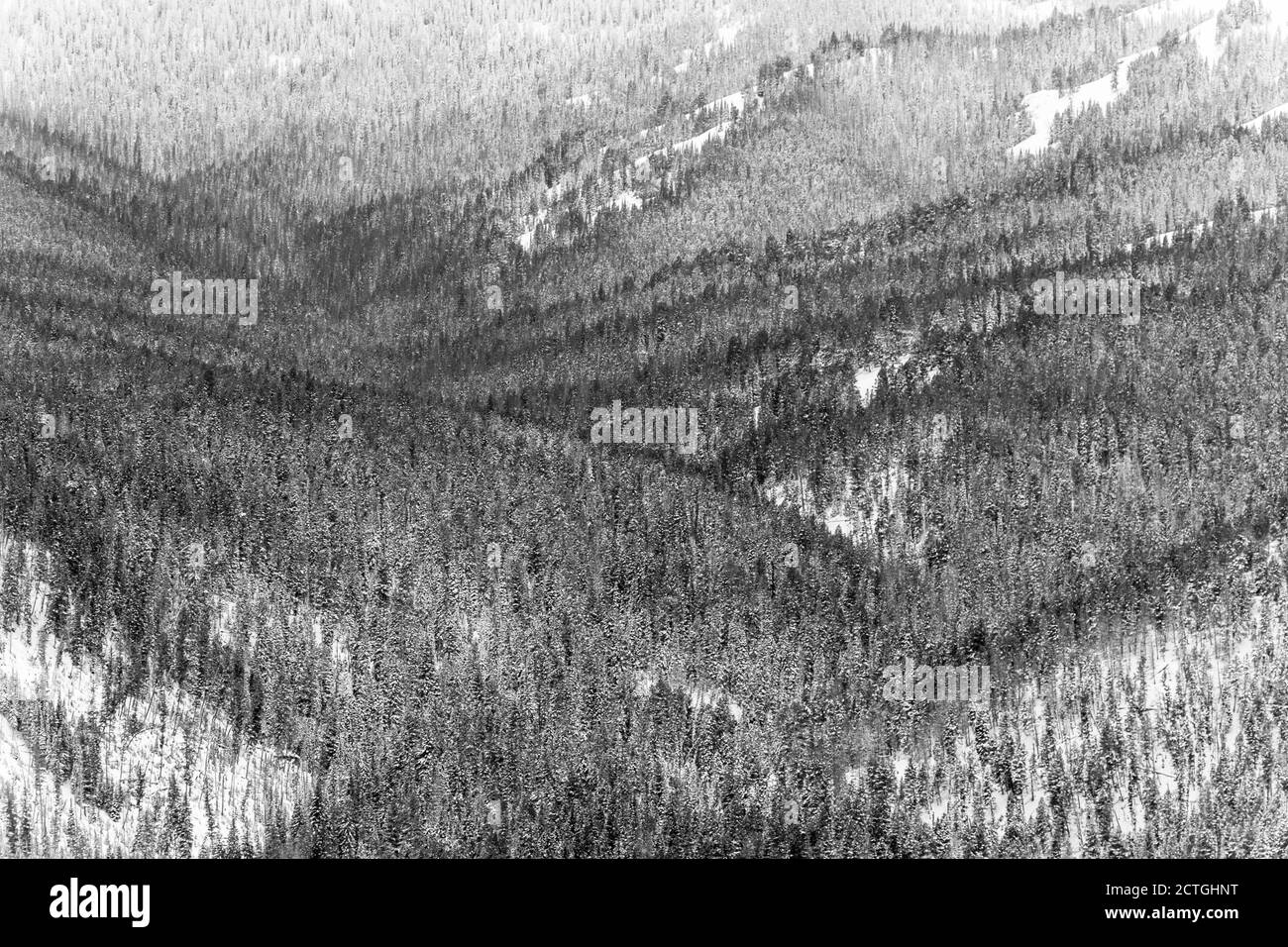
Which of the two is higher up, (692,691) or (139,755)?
(692,691)

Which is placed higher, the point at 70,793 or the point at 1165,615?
the point at 1165,615

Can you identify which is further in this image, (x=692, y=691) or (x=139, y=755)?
(x=692, y=691)

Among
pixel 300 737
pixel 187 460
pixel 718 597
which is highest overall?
pixel 187 460

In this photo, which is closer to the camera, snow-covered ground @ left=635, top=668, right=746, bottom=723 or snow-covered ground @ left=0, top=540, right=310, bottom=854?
snow-covered ground @ left=0, top=540, right=310, bottom=854

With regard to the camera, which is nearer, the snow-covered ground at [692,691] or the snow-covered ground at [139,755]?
the snow-covered ground at [139,755]
